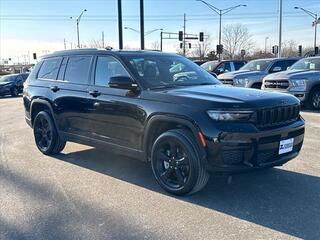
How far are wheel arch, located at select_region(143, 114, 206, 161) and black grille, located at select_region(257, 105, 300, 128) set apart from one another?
A: 2.33 feet

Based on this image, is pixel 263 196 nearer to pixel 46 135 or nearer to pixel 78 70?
pixel 78 70

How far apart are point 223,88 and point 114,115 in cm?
155

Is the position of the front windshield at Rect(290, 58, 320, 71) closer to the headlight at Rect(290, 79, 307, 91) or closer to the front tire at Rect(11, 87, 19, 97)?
the headlight at Rect(290, 79, 307, 91)

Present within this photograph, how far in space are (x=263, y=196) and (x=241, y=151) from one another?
85cm

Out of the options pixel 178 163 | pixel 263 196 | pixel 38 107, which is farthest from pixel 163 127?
pixel 38 107

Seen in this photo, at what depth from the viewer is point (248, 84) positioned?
15.3 metres

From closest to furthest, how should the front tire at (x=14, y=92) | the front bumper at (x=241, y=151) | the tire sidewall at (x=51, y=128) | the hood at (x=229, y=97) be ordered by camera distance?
1. the front bumper at (x=241, y=151)
2. the hood at (x=229, y=97)
3. the tire sidewall at (x=51, y=128)
4. the front tire at (x=14, y=92)

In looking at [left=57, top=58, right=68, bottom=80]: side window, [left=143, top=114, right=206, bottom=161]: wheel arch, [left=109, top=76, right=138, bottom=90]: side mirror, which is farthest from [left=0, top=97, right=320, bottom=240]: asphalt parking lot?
[left=57, top=58, right=68, bottom=80]: side window

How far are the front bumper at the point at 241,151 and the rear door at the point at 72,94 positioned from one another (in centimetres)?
253

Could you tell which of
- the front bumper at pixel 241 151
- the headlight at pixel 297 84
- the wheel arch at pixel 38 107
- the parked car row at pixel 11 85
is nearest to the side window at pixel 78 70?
the wheel arch at pixel 38 107

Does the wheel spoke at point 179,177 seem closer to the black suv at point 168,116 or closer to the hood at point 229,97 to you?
the black suv at point 168,116

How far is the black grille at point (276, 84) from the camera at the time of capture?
502 inches

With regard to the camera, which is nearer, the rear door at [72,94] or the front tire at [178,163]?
the front tire at [178,163]

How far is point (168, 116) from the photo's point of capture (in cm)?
497
